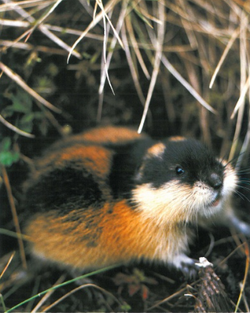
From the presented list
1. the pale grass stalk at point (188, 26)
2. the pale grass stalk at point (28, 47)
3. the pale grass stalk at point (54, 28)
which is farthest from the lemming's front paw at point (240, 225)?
the pale grass stalk at point (28, 47)

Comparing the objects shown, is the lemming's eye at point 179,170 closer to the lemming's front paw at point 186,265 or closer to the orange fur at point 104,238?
the orange fur at point 104,238

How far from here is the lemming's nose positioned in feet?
9.64

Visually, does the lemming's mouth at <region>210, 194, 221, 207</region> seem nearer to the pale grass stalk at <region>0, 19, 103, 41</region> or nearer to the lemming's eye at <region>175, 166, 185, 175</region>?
the lemming's eye at <region>175, 166, 185, 175</region>

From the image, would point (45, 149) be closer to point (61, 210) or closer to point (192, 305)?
point (61, 210)

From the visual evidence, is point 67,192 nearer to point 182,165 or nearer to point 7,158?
point 7,158

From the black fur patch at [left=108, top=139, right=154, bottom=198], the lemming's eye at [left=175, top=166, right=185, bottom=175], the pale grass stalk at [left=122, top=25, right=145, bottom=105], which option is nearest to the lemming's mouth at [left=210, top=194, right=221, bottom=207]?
the lemming's eye at [left=175, top=166, right=185, bottom=175]

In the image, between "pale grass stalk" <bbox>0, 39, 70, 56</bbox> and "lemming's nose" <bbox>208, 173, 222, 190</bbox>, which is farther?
"pale grass stalk" <bbox>0, 39, 70, 56</bbox>

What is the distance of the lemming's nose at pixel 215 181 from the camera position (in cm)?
294

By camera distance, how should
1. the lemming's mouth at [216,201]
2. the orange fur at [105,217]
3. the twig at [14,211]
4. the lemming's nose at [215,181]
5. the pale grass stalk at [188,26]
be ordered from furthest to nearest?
1. the pale grass stalk at [188,26]
2. the twig at [14,211]
3. the orange fur at [105,217]
4. the lemming's mouth at [216,201]
5. the lemming's nose at [215,181]

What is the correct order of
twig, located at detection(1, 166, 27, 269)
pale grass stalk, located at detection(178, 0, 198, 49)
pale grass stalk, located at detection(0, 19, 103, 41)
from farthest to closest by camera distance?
pale grass stalk, located at detection(178, 0, 198, 49) < twig, located at detection(1, 166, 27, 269) < pale grass stalk, located at detection(0, 19, 103, 41)

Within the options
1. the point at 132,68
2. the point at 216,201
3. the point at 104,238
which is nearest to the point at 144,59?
the point at 132,68

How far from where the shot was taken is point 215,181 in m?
2.94

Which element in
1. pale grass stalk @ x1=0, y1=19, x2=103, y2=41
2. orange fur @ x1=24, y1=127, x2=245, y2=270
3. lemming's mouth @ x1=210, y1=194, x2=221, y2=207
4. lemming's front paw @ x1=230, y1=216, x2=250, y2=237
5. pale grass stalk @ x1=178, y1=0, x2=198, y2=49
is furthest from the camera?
pale grass stalk @ x1=178, y1=0, x2=198, y2=49

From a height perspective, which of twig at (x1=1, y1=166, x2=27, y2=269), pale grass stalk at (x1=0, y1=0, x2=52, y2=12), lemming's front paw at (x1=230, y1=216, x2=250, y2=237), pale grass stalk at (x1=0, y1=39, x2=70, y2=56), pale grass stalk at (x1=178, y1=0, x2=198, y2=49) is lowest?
twig at (x1=1, y1=166, x2=27, y2=269)
